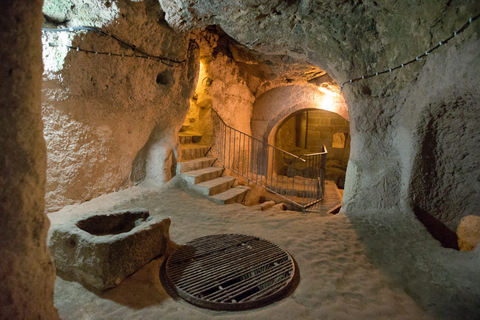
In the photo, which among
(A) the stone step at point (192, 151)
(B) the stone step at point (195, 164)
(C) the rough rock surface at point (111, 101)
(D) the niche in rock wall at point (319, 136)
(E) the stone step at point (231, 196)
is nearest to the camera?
(C) the rough rock surface at point (111, 101)

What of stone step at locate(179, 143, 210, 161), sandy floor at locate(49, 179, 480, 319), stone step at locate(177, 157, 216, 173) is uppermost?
stone step at locate(179, 143, 210, 161)

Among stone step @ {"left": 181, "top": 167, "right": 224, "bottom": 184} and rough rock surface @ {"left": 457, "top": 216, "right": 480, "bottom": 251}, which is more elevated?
stone step @ {"left": 181, "top": 167, "right": 224, "bottom": 184}

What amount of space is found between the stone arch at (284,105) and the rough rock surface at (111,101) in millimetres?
3703

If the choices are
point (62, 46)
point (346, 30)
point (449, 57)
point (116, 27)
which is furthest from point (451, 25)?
point (62, 46)

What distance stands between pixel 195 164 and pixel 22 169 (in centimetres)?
531

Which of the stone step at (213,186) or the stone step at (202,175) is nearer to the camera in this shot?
the stone step at (213,186)

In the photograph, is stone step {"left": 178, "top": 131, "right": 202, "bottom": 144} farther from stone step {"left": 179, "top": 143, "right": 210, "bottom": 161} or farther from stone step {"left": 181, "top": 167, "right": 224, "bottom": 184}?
stone step {"left": 181, "top": 167, "right": 224, "bottom": 184}

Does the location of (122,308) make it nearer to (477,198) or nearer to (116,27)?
(116,27)

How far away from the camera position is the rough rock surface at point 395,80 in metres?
3.46

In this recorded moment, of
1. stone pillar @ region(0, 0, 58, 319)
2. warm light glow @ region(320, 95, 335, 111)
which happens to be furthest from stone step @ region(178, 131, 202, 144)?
stone pillar @ region(0, 0, 58, 319)

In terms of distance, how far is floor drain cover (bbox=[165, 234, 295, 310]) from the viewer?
2.69 metres

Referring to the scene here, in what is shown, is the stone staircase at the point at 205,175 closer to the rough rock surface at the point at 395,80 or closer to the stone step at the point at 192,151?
the stone step at the point at 192,151

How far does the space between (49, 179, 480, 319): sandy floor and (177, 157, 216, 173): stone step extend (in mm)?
1534

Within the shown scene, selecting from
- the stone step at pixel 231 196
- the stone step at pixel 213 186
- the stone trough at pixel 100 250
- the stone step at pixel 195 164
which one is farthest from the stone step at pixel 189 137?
the stone trough at pixel 100 250
